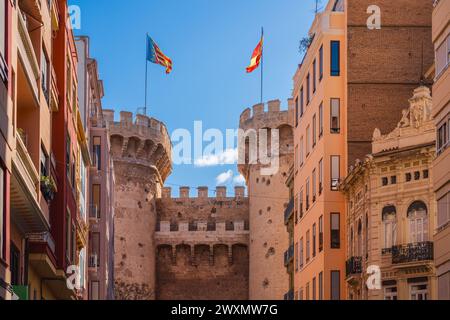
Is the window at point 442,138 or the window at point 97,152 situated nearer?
the window at point 442,138

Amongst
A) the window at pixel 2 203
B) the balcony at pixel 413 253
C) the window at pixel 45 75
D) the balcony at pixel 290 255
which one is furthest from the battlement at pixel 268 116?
the window at pixel 2 203

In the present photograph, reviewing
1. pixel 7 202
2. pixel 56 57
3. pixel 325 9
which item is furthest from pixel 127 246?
pixel 7 202

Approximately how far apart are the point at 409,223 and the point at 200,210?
2091 inches

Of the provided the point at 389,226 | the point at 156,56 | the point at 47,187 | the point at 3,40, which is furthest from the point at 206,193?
the point at 3,40

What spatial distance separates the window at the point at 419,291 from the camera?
45.8 m

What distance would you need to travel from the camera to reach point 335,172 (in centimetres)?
5534

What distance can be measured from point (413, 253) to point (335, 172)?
9.49 meters

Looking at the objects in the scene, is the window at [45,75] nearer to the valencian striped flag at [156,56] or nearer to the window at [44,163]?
the window at [44,163]

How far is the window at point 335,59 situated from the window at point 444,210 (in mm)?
23500

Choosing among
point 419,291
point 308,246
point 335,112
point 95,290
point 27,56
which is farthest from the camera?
point 95,290

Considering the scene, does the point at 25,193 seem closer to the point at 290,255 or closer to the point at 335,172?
the point at 335,172

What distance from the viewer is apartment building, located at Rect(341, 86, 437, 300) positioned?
152ft
